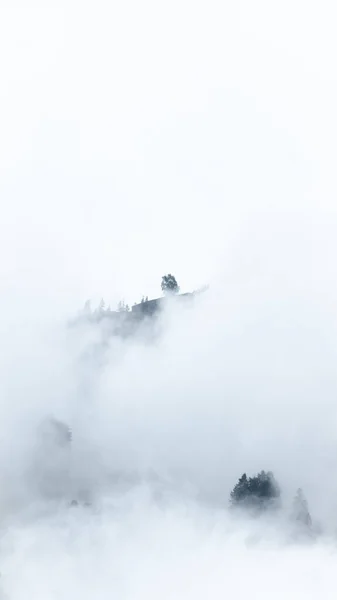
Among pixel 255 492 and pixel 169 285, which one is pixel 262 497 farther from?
pixel 169 285

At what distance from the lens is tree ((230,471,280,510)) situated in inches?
5389

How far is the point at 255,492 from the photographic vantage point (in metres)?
138

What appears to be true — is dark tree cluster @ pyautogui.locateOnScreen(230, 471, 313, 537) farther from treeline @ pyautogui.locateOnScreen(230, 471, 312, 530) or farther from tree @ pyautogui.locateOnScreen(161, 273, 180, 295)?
tree @ pyautogui.locateOnScreen(161, 273, 180, 295)

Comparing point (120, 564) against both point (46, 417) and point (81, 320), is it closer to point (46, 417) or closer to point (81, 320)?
point (46, 417)

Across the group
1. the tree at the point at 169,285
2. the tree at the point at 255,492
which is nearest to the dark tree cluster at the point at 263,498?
the tree at the point at 255,492

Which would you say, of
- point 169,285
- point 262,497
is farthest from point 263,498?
point 169,285

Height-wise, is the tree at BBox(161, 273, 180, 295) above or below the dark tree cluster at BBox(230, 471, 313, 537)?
above

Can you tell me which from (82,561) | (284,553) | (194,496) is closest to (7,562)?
(82,561)

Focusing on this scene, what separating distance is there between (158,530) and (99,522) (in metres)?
10.3

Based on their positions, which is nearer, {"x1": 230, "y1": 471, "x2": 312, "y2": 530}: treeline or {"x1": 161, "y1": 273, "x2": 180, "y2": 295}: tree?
{"x1": 230, "y1": 471, "x2": 312, "y2": 530}: treeline

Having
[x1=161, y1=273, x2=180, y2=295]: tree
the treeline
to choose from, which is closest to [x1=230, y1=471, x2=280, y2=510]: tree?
the treeline

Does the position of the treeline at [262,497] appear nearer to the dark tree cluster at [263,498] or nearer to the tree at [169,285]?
the dark tree cluster at [263,498]

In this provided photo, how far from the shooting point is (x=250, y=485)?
455 feet

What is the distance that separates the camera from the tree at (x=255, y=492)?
137 meters
